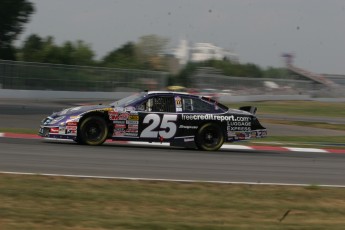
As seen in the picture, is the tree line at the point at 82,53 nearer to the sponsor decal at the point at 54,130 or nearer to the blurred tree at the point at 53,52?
the blurred tree at the point at 53,52

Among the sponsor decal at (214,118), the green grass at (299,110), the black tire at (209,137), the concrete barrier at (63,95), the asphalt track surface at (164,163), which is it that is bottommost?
the asphalt track surface at (164,163)

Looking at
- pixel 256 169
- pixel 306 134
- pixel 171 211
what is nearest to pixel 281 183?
pixel 256 169

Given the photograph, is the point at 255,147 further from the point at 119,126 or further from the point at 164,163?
the point at 164,163

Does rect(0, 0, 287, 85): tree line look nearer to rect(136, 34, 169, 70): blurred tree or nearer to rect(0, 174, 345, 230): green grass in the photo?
rect(136, 34, 169, 70): blurred tree

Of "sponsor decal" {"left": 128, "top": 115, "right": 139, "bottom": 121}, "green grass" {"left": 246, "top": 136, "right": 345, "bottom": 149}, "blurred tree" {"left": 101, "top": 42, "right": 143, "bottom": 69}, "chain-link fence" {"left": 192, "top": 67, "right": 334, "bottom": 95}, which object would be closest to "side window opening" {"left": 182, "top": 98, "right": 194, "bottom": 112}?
"sponsor decal" {"left": 128, "top": 115, "right": 139, "bottom": 121}

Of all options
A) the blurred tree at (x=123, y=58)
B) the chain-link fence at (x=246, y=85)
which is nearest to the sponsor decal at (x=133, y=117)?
the chain-link fence at (x=246, y=85)

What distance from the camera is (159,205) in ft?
25.9

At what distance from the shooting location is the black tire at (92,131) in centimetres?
1411

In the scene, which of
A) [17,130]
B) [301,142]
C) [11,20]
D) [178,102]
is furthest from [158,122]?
[11,20]

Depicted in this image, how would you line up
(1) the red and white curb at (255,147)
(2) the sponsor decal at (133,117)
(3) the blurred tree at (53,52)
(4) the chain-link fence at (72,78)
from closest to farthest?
(2) the sponsor decal at (133,117) < (1) the red and white curb at (255,147) < (4) the chain-link fence at (72,78) < (3) the blurred tree at (53,52)

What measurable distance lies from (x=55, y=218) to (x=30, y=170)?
13.6 ft

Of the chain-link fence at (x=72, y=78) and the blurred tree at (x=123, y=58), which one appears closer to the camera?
the chain-link fence at (x=72, y=78)

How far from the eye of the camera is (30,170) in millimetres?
10297

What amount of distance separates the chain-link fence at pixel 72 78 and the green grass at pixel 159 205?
1242 inches
